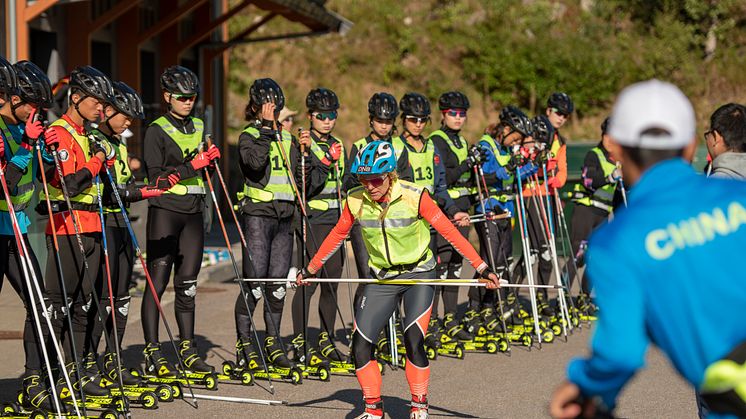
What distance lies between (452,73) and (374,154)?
2710 cm

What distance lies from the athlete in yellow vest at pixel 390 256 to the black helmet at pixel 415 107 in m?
2.79

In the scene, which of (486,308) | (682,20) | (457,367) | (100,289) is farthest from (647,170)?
(682,20)

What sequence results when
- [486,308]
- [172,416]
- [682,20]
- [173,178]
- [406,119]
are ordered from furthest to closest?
1. [682,20]
2. [486,308]
3. [406,119]
4. [173,178]
5. [172,416]

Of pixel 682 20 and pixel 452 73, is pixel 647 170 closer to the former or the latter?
pixel 452 73

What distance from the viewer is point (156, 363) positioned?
8773 millimetres

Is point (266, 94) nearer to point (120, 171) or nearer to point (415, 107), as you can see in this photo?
point (120, 171)

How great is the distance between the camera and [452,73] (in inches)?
1337

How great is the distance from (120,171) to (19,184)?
946 millimetres

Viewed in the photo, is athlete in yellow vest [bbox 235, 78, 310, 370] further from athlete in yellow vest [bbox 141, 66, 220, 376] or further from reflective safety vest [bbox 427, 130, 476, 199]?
reflective safety vest [bbox 427, 130, 476, 199]

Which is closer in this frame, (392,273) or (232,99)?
(392,273)

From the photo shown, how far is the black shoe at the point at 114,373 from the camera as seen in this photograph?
328 inches

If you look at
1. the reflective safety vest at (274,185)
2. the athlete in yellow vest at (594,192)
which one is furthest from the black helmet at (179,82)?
the athlete in yellow vest at (594,192)

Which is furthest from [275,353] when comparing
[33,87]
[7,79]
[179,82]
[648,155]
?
[648,155]

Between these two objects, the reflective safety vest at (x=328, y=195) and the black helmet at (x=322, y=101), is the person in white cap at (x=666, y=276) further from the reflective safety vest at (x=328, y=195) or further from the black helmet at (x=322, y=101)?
the reflective safety vest at (x=328, y=195)
